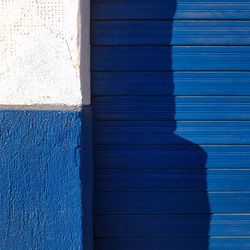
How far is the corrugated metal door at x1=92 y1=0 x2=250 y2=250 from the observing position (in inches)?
107

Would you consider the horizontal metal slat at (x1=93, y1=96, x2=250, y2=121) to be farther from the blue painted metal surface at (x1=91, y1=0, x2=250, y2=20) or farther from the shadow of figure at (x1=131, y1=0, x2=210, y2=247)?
the blue painted metal surface at (x1=91, y1=0, x2=250, y2=20)

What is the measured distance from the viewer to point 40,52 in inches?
94.0

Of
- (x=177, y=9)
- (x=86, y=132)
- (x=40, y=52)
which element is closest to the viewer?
(x=40, y=52)

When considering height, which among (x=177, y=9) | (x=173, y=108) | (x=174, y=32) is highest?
(x=177, y=9)

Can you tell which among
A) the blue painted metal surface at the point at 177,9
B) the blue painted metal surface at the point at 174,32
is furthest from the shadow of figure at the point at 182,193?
the blue painted metal surface at the point at 177,9

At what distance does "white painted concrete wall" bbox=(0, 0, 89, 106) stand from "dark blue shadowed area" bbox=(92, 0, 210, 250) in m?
0.35

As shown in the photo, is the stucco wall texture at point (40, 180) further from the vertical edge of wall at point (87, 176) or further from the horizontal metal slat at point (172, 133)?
the horizontal metal slat at point (172, 133)

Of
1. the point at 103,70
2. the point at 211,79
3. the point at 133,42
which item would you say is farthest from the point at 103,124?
the point at 211,79

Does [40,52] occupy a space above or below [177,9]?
below

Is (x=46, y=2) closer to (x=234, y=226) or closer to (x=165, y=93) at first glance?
(x=165, y=93)

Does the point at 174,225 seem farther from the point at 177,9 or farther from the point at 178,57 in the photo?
the point at 177,9

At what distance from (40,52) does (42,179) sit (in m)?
0.63

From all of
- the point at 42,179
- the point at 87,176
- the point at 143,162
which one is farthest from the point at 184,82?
the point at 42,179

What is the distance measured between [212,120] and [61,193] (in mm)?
968
